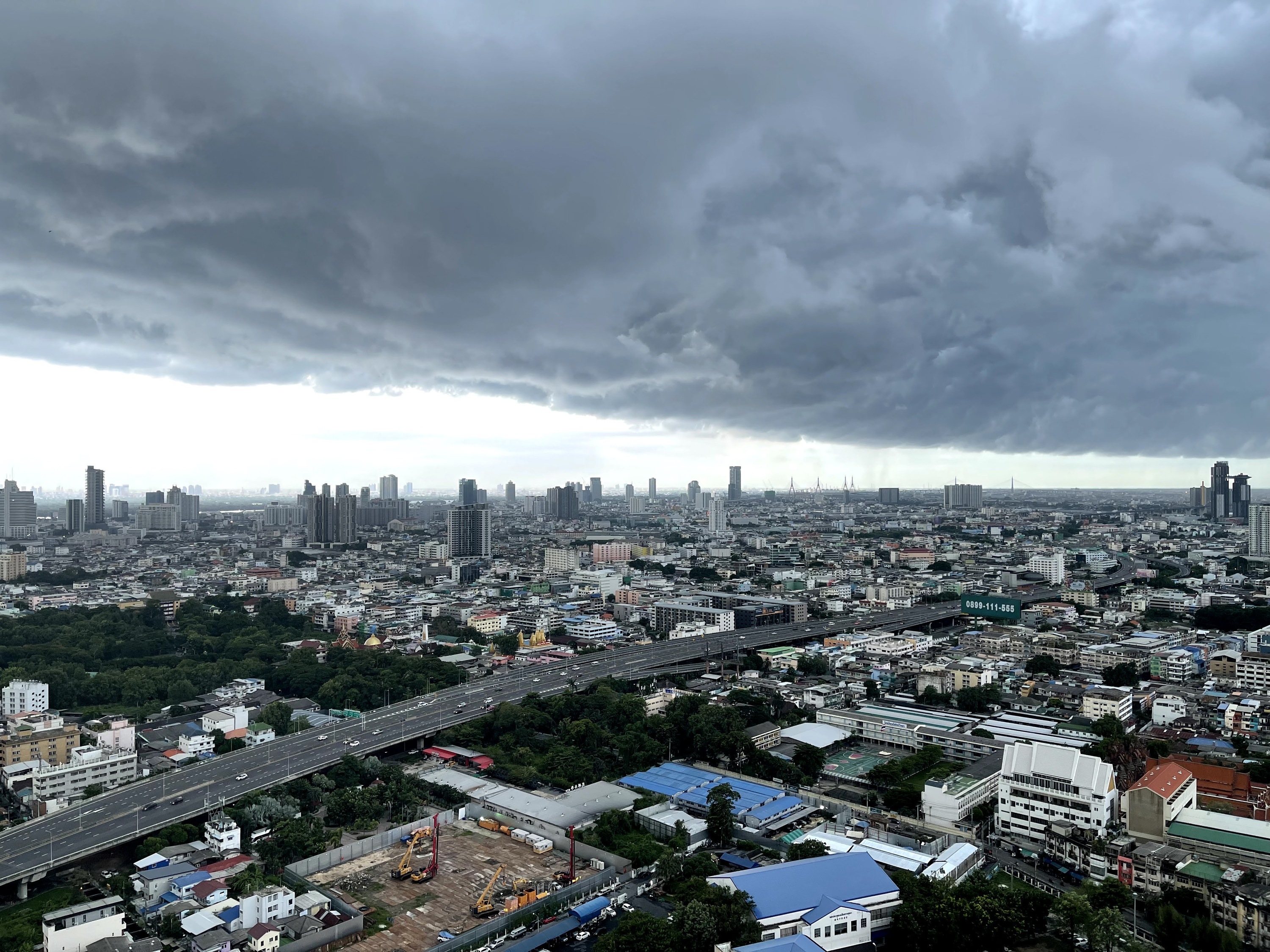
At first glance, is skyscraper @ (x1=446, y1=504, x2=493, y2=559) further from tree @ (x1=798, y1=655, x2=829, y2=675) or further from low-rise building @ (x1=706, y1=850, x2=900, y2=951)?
low-rise building @ (x1=706, y1=850, x2=900, y2=951)

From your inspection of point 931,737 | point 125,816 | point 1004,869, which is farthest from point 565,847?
point 931,737

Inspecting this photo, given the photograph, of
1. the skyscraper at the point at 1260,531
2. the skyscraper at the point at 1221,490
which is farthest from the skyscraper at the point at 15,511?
the skyscraper at the point at 1221,490

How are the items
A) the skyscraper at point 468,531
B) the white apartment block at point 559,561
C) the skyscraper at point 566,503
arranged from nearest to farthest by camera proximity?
the white apartment block at point 559,561, the skyscraper at point 468,531, the skyscraper at point 566,503

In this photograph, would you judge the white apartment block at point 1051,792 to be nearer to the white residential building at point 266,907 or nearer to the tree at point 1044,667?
the white residential building at point 266,907

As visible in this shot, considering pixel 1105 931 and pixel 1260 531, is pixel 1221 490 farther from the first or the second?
pixel 1105 931

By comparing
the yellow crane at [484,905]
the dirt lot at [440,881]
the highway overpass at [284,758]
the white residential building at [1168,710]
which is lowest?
the dirt lot at [440,881]

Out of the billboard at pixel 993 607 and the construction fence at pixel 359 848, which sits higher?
the billboard at pixel 993 607
